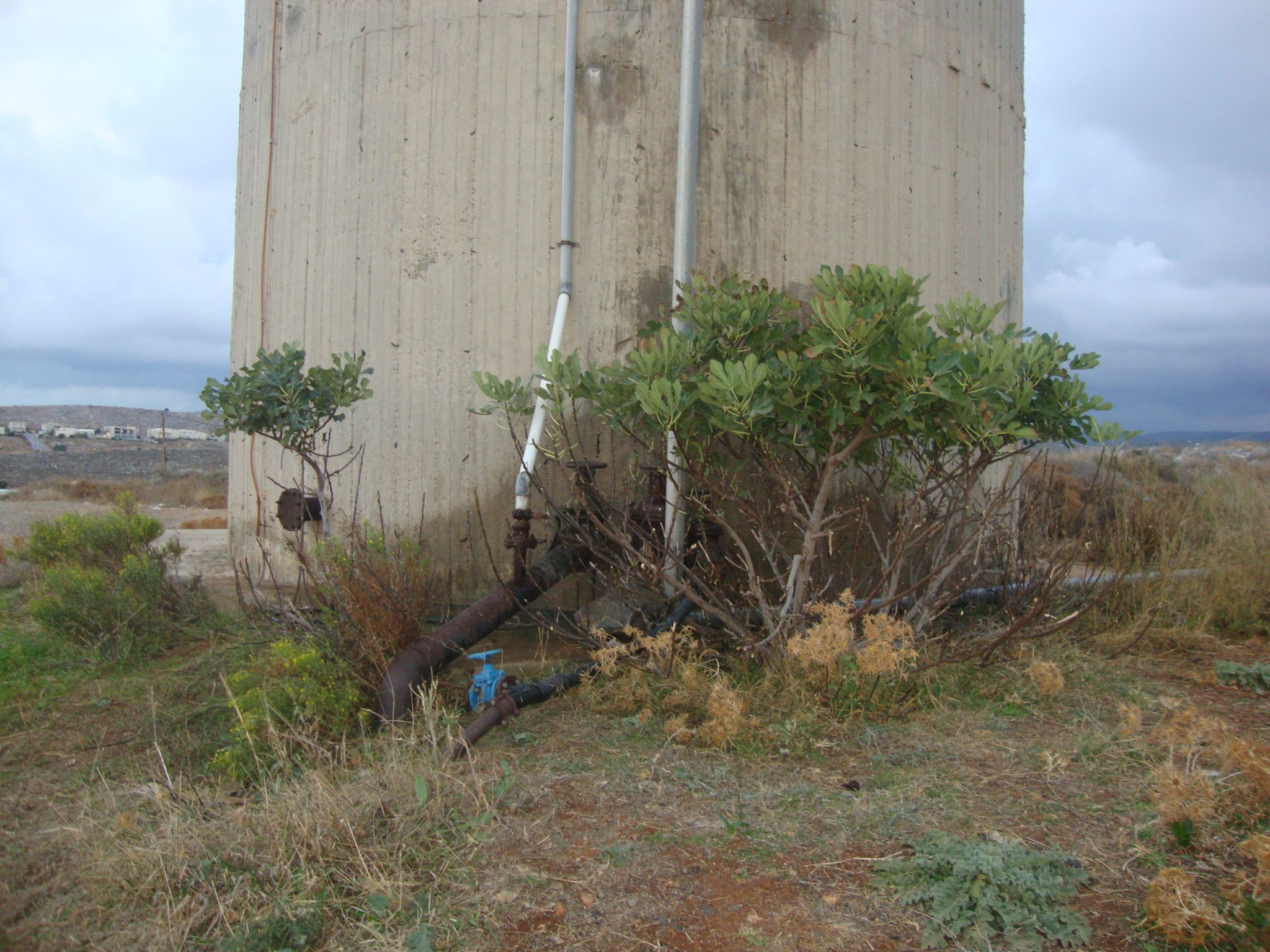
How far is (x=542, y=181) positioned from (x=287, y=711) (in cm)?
339

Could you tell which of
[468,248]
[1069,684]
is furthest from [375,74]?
[1069,684]

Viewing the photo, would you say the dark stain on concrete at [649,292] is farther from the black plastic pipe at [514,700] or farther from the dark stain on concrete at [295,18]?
the dark stain on concrete at [295,18]

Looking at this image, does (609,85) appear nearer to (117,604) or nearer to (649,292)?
(649,292)

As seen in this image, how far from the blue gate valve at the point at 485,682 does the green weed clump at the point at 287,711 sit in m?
0.53

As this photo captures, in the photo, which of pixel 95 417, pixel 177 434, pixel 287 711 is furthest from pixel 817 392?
pixel 95 417

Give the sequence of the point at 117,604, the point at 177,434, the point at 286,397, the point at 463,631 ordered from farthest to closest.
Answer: the point at 177,434 < the point at 117,604 < the point at 286,397 < the point at 463,631

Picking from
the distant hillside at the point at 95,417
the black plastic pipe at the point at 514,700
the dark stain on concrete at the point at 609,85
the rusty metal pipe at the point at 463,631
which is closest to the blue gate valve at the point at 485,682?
the black plastic pipe at the point at 514,700

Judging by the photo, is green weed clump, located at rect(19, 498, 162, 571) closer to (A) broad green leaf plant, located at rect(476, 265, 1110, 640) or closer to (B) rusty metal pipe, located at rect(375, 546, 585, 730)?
(B) rusty metal pipe, located at rect(375, 546, 585, 730)

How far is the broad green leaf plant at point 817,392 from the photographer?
12.7 feet

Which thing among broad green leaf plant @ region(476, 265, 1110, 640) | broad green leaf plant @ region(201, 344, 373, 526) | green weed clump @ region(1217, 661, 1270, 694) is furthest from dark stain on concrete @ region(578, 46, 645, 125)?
green weed clump @ region(1217, 661, 1270, 694)

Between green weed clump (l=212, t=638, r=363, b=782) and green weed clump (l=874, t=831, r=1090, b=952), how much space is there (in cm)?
226

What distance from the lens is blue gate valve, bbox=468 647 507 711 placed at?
14.3ft

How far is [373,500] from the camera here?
5.92 metres

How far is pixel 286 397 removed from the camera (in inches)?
201
